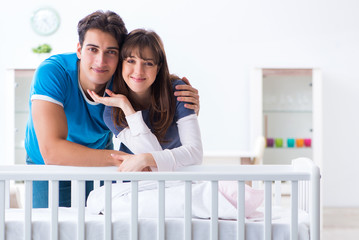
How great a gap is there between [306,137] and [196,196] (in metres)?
2.98

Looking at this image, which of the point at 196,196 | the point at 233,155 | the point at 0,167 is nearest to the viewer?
the point at 196,196

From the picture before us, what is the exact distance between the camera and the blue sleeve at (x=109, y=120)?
5.64ft

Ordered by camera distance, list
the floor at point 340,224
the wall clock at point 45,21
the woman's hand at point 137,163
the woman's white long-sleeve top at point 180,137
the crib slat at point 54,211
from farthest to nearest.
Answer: the wall clock at point 45,21, the floor at point 340,224, the woman's white long-sleeve top at point 180,137, the woman's hand at point 137,163, the crib slat at point 54,211

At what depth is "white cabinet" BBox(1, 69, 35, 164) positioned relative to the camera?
3971mm

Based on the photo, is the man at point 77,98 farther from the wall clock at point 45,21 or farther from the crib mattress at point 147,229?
the wall clock at point 45,21

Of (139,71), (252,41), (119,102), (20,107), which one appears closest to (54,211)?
(119,102)

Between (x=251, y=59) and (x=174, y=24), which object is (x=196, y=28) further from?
(x=251, y=59)

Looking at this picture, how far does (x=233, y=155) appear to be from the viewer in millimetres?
3605

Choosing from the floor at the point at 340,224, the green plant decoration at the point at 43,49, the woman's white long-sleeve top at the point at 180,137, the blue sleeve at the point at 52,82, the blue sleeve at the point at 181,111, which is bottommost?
the floor at the point at 340,224

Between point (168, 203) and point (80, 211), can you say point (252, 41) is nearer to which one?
point (168, 203)

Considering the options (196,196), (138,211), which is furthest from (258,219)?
(138,211)

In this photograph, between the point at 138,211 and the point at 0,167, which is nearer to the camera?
the point at 138,211

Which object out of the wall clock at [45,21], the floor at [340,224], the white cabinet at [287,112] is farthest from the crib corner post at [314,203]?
the wall clock at [45,21]

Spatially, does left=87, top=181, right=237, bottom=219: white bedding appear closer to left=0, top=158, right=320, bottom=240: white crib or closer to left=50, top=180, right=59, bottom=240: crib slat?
left=0, top=158, right=320, bottom=240: white crib
